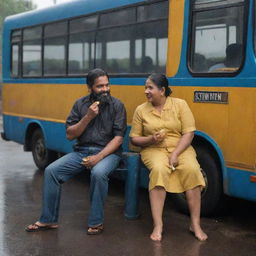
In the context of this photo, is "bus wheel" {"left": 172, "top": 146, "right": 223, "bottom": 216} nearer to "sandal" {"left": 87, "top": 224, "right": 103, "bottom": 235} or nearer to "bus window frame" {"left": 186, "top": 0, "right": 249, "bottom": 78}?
"bus window frame" {"left": 186, "top": 0, "right": 249, "bottom": 78}

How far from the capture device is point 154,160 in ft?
17.7

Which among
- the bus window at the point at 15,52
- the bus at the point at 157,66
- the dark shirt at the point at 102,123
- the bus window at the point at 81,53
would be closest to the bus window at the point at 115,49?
the bus at the point at 157,66

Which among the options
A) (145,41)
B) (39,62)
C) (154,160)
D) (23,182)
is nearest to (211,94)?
(154,160)

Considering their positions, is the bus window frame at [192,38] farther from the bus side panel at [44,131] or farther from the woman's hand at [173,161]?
the bus side panel at [44,131]

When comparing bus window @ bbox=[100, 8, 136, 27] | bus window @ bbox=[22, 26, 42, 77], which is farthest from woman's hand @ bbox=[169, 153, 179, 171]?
bus window @ bbox=[22, 26, 42, 77]

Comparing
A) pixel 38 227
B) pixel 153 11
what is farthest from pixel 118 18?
pixel 38 227

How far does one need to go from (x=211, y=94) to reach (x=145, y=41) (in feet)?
4.57

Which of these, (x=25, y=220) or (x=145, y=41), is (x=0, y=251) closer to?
(x=25, y=220)

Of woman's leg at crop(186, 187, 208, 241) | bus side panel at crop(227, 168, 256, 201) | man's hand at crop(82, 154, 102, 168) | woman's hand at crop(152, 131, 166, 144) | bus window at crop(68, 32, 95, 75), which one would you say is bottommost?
woman's leg at crop(186, 187, 208, 241)

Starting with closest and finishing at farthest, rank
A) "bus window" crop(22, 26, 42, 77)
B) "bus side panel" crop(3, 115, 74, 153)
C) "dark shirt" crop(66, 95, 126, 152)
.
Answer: "dark shirt" crop(66, 95, 126, 152) < "bus side panel" crop(3, 115, 74, 153) < "bus window" crop(22, 26, 42, 77)

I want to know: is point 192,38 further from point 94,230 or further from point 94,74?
point 94,230

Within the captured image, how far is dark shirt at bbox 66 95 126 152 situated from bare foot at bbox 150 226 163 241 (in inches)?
40.2

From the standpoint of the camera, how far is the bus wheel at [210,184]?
18.9ft

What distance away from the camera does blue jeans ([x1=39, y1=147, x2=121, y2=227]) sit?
17.6 feet
